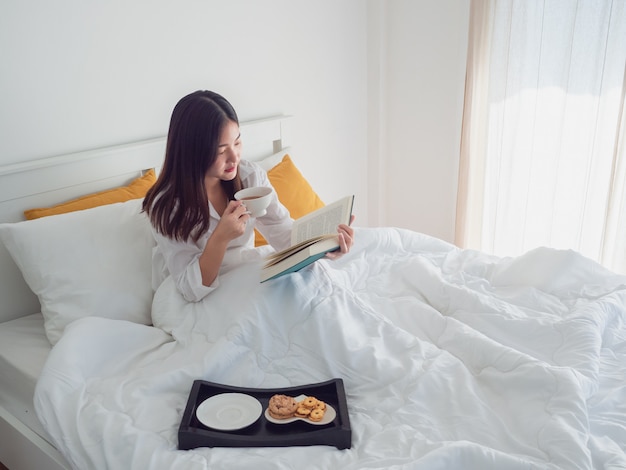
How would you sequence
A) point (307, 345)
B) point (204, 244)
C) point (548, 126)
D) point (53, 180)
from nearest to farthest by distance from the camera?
point (307, 345), point (204, 244), point (53, 180), point (548, 126)

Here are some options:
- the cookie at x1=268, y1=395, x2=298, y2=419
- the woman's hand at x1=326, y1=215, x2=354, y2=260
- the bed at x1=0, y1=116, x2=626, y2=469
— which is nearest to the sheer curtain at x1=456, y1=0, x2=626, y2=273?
the bed at x1=0, y1=116, x2=626, y2=469

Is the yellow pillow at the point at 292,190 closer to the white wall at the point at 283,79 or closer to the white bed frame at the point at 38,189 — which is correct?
the white wall at the point at 283,79

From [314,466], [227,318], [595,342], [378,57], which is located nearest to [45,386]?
[227,318]

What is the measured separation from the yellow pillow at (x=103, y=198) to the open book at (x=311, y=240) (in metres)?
0.56

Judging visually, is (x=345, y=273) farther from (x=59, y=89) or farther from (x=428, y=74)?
(x=428, y=74)

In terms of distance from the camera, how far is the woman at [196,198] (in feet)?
5.33

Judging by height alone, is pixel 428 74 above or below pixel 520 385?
above

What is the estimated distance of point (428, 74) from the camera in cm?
296

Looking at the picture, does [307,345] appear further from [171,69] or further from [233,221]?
[171,69]

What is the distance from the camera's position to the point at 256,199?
5.25 ft

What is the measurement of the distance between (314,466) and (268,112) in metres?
1.70

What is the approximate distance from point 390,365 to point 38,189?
3.80 ft

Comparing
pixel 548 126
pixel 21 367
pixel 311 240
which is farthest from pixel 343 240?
pixel 548 126

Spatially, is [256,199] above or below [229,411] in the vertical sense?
above
